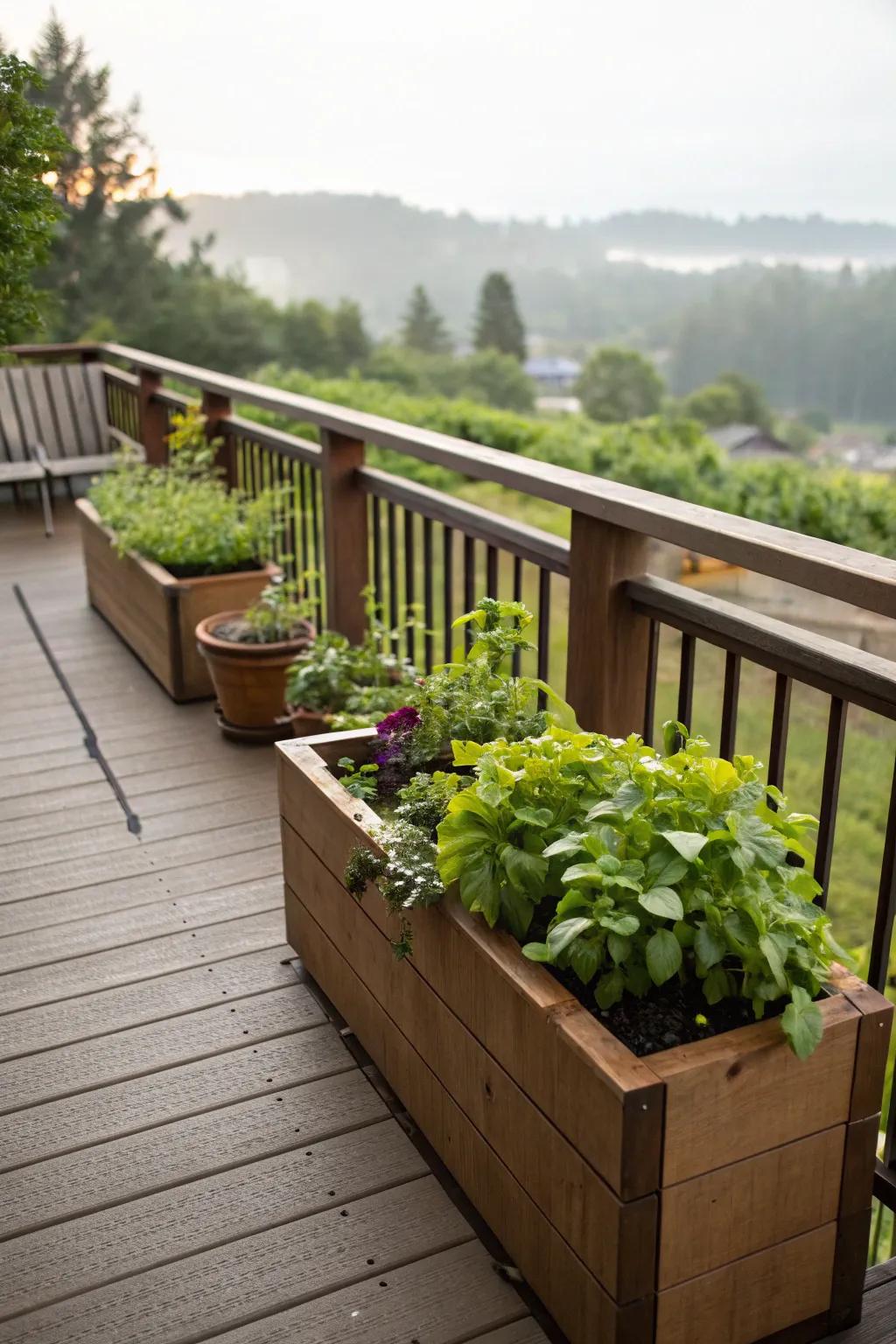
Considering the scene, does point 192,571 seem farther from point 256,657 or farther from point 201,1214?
point 201,1214

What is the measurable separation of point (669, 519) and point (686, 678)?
1.04ft

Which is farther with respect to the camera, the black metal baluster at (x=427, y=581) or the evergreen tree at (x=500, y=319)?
the evergreen tree at (x=500, y=319)

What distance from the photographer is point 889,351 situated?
38812mm

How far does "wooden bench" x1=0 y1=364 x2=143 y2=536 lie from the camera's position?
7.18 metres

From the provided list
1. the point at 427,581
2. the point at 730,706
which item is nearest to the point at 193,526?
the point at 427,581

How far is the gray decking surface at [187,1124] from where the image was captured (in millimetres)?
1599

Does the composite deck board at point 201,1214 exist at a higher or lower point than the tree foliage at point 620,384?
higher

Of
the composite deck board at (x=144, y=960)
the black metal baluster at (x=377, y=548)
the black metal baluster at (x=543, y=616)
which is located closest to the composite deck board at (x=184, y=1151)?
the composite deck board at (x=144, y=960)

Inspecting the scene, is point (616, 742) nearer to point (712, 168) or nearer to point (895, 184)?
point (895, 184)

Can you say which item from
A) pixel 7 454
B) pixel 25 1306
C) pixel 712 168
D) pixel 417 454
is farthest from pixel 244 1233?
pixel 712 168

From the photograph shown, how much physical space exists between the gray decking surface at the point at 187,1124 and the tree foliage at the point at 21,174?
1.40 metres

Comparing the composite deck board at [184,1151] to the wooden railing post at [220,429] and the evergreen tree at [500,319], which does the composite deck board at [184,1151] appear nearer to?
the wooden railing post at [220,429]

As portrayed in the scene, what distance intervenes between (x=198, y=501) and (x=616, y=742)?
9.76 feet

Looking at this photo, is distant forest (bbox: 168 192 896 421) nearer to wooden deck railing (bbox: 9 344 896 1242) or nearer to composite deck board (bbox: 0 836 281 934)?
wooden deck railing (bbox: 9 344 896 1242)
